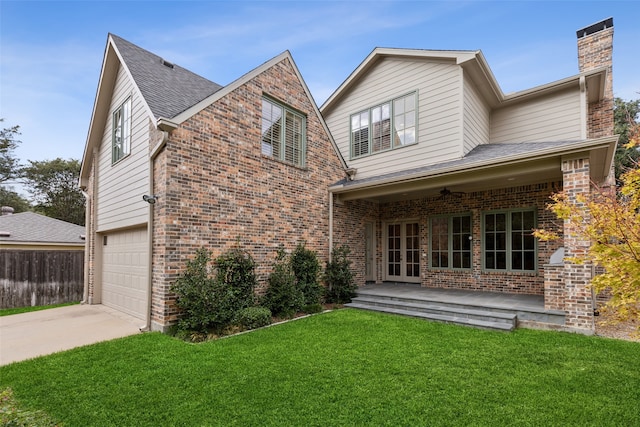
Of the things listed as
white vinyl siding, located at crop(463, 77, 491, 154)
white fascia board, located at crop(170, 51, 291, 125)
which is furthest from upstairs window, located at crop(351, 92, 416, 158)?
white fascia board, located at crop(170, 51, 291, 125)

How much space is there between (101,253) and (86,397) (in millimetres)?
7155

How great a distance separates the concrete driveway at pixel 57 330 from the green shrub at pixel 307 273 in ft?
11.5

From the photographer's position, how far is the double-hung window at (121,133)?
7621 millimetres

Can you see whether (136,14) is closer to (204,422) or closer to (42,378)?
(42,378)

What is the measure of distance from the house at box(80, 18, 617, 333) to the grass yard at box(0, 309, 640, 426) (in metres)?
1.39

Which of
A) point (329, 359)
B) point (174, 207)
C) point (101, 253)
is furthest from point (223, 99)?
point (101, 253)

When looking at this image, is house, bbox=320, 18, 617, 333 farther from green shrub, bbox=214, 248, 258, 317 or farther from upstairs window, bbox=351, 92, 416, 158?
green shrub, bbox=214, 248, 258, 317

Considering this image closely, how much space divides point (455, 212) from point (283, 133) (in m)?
5.49

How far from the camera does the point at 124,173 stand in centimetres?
763

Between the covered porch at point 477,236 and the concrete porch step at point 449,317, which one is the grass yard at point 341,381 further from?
the covered porch at point 477,236

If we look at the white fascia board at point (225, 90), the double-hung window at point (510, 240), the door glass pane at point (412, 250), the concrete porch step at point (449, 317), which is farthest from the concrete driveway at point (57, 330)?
the double-hung window at point (510, 240)

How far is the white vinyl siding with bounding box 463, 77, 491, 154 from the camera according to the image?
8.43 m

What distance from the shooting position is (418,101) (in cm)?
902

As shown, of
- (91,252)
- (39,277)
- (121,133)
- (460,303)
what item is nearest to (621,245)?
(460,303)
